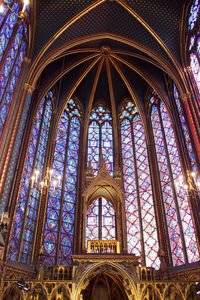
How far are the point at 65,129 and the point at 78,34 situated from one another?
5.94 metres

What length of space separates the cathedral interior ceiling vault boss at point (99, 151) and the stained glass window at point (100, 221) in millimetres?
55

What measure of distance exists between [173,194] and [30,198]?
7.24 metres

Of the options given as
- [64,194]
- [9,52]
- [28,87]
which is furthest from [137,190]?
[9,52]

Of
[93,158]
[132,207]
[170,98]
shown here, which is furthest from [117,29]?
[132,207]

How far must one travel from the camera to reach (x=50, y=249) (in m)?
13.2

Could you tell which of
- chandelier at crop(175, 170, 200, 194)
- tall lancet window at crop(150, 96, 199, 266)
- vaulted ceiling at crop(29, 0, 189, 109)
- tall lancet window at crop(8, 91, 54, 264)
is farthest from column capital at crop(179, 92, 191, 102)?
tall lancet window at crop(8, 91, 54, 264)

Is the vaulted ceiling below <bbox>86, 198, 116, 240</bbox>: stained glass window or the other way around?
the other way around

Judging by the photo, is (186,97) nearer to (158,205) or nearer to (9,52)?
(158,205)

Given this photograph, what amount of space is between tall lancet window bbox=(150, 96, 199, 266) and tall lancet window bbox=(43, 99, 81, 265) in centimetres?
515

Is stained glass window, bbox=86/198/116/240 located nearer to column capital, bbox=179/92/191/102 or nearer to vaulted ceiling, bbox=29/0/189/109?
column capital, bbox=179/92/191/102

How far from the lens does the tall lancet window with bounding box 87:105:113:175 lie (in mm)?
17267

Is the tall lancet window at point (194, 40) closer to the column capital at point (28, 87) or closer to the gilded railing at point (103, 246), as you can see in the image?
the column capital at point (28, 87)

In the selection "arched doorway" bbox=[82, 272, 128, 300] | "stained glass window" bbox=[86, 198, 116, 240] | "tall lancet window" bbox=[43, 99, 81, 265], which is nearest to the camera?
"arched doorway" bbox=[82, 272, 128, 300]

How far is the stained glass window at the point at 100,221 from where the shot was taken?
1398 centimetres
